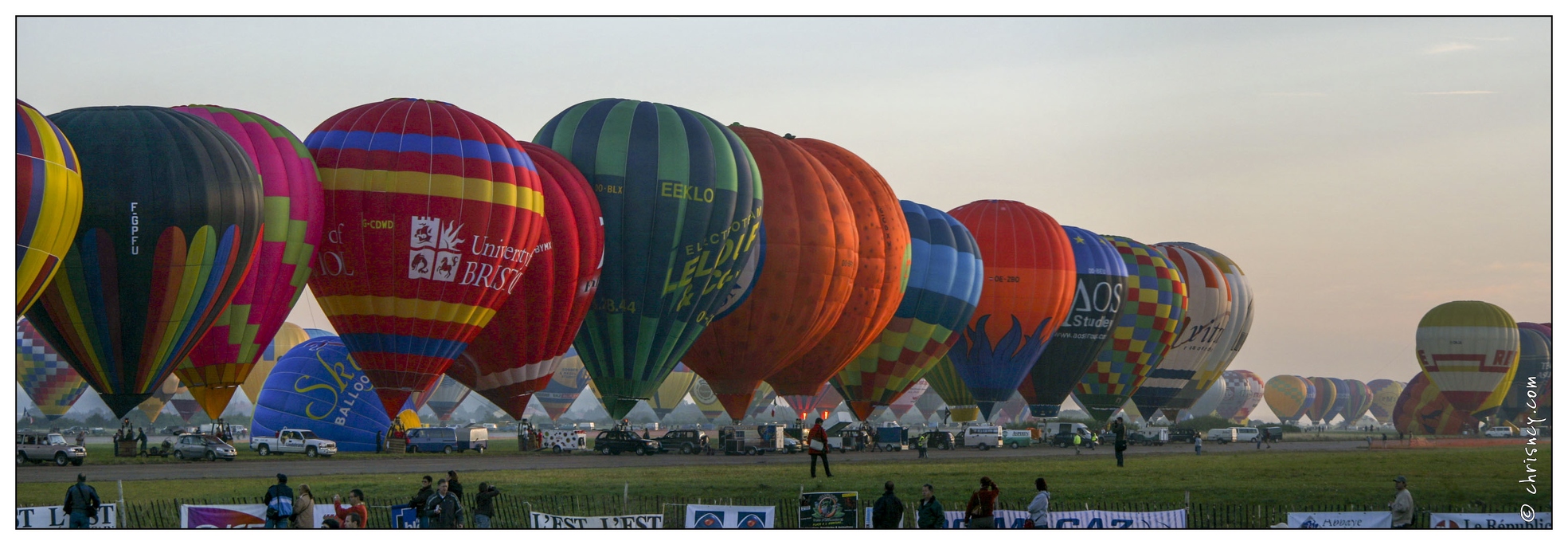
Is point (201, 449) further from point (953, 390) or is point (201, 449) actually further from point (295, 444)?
point (953, 390)

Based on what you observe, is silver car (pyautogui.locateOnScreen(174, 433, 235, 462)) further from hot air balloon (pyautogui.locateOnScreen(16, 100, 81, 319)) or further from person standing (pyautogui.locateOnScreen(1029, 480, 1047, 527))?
person standing (pyautogui.locateOnScreen(1029, 480, 1047, 527))

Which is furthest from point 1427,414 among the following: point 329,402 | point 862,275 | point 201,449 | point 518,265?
point 201,449

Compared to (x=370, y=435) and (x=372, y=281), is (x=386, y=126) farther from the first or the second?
(x=370, y=435)

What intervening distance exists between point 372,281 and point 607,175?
23.5ft

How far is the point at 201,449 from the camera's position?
130ft

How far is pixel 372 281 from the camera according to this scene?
32781 millimetres

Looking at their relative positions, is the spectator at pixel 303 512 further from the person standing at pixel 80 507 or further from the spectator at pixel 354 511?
the person standing at pixel 80 507

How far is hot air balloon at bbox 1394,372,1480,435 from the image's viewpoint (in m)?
75.2

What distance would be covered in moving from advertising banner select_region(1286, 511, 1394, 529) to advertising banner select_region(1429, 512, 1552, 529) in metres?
0.66

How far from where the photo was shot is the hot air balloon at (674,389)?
341 feet

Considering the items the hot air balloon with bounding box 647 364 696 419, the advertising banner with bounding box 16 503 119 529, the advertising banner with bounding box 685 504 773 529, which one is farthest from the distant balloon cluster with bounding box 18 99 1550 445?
the hot air balloon with bounding box 647 364 696 419

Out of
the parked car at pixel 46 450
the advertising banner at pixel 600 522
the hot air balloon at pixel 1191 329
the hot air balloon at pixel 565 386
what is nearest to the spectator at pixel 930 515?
the advertising banner at pixel 600 522

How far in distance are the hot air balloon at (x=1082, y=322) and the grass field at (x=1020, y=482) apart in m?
15.9

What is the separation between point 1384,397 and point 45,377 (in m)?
120
